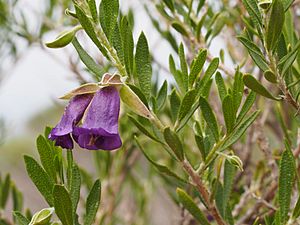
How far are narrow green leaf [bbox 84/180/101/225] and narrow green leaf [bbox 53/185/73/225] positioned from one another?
1.6 inches

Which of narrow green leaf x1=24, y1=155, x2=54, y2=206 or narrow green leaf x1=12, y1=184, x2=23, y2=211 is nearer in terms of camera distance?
narrow green leaf x1=24, y1=155, x2=54, y2=206

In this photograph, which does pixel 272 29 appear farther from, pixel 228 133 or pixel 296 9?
pixel 296 9

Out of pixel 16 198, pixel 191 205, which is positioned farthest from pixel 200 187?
pixel 16 198

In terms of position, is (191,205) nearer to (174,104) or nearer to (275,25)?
(174,104)

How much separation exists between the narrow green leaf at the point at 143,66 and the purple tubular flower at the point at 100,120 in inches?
1.8

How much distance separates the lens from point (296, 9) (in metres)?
1.14

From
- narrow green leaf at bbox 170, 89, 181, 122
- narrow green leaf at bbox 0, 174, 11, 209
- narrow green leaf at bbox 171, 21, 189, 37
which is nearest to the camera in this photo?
narrow green leaf at bbox 170, 89, 181, 122

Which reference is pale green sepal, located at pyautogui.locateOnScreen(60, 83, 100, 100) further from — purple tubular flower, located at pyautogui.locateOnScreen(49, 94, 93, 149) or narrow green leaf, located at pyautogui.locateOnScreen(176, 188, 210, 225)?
narrow green leaf, located at pyautogui.locateOnScreen(176, 188, 210, 225)

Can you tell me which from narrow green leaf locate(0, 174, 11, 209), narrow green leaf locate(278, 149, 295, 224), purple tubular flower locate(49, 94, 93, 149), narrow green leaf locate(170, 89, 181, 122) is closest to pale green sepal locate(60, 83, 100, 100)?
purple tubular flower locate(49, 94, 93, 149)

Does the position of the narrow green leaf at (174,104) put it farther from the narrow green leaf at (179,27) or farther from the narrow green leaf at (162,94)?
the narrow green leaf at (179,27)

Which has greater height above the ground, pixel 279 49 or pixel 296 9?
pixel 279 49

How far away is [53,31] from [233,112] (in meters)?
0.83

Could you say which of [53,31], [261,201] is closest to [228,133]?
[261,201]

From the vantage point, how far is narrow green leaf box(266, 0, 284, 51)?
0.54 metres
